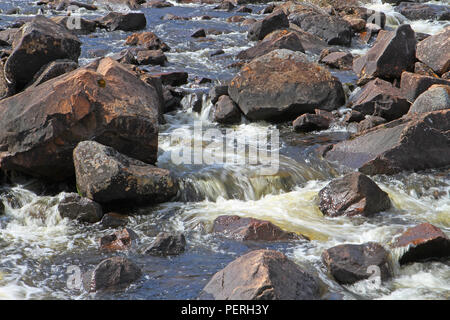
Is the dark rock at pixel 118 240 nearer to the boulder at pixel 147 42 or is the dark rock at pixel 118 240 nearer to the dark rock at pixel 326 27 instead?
the boulder at pixel 147 42

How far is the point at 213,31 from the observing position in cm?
1833

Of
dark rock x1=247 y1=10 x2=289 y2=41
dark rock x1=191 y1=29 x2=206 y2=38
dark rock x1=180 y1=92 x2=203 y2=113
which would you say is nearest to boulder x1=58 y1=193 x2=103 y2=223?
dark rock x1=180 y1=92 x2=203 y2=113

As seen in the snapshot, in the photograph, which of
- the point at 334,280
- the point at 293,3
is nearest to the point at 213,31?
the point at 293,3

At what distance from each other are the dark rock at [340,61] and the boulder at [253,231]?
7.70 meters

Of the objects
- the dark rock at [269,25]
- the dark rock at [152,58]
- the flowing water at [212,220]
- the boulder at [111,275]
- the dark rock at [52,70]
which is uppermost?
the dark rock at [52,70]

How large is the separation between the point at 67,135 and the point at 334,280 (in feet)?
13.7

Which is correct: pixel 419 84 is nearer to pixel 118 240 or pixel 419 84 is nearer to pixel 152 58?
pixel 152 58

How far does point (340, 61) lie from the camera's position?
538 inches

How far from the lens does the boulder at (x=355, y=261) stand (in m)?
5.59

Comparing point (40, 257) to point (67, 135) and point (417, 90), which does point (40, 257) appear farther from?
point (417, 90)

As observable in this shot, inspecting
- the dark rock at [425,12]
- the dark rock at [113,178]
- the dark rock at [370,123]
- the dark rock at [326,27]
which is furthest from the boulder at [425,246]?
the dark rock at [425,12]

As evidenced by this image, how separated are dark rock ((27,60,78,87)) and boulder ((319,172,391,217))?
471 cm

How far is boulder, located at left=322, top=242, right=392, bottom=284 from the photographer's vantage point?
559cm

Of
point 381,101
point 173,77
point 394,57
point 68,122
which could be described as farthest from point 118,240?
point 394,57
